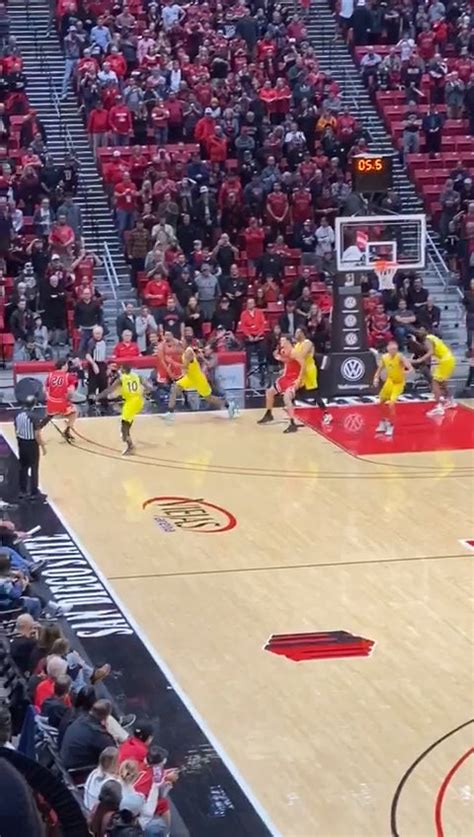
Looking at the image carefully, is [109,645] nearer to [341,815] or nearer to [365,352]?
[341,815]

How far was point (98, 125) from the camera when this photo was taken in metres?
30.9

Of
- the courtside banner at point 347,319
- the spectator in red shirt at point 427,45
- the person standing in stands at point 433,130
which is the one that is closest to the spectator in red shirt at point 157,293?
the courtside banner at point 347,319

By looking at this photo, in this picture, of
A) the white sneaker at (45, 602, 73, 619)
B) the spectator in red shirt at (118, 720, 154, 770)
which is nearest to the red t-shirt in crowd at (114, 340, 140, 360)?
the white sneaker at (45, 602, 73, 619)

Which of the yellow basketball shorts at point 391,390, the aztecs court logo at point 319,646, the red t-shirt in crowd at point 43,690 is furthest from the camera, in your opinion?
the yellow basketball shorts at point 391,390

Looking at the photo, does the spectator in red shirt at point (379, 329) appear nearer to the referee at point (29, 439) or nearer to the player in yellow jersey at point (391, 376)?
the player in yellow jersey at point (391, 376)

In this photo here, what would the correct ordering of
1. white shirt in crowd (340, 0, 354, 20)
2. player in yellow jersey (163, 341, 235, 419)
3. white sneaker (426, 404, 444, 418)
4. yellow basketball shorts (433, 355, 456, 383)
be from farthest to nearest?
white shirt in crowd (340, 0, 354, 20) < white sneaker (426, 404, 444, 418) < yellow basketball shorts (433, 355, 456, 383) < player in yellow jersey (163, 341, 235, 419)

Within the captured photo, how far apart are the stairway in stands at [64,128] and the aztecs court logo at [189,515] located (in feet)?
30.8

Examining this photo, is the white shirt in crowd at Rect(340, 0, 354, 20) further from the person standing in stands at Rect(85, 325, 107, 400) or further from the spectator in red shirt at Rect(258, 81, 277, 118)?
the person standing in stands at Rect(85, 325, 107, 400)

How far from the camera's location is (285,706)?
40.0 ft

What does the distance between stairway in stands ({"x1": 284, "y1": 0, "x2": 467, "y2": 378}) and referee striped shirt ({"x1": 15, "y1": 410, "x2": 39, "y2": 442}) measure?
11870mm

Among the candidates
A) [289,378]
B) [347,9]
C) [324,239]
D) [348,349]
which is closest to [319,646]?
[289,378]

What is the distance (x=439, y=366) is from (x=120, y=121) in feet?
34.6

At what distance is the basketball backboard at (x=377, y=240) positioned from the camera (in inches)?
1029

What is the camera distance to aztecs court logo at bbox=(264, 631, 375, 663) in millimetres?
13336
